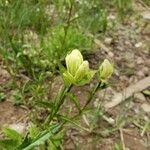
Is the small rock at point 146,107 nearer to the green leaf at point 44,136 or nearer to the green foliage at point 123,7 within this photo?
the green foliage at point 123,7

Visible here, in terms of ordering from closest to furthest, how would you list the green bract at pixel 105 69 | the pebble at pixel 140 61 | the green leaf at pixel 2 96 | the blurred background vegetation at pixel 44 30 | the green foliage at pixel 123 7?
1. the green bract at pixel 105 69
2. the green leaf at pixel 2 96
3. the blurred background vegetation at pixel 44 30
4. the pebble at pixel 140 61
5. the green foliage at pixel 123 7

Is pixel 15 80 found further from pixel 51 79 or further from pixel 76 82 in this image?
pixel 76 82

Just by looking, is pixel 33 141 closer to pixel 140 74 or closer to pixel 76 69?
pixel 76 69

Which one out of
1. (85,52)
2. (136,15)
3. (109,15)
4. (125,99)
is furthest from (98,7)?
(125,99)

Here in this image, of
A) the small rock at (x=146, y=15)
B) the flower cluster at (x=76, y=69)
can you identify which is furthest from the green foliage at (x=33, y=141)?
the small rock at (x=146, y=15)

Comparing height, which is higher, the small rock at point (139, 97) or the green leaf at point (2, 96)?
the green leaf at point (2, 96)

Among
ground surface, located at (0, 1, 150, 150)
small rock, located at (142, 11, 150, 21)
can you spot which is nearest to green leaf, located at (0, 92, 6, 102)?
ground surface, located at (0, 1, 150, 150)
